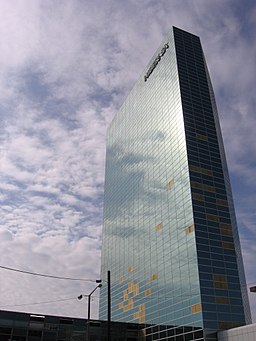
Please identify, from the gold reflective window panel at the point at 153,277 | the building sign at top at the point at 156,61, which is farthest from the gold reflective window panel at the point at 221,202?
the building sign at top at the point at 156,61

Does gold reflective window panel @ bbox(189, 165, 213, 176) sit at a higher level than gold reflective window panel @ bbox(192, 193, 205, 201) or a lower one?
higher

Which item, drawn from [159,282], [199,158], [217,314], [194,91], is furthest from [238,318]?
[194,91]

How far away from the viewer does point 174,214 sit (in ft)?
246

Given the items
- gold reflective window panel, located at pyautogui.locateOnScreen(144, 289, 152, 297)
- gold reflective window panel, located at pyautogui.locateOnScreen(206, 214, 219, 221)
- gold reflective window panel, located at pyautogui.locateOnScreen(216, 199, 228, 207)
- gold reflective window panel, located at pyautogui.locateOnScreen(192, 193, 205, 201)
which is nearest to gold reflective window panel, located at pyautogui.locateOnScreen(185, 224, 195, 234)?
gold reflective window panel, located at pyautogui.locateOnScreen(206, 214, 219, 221)

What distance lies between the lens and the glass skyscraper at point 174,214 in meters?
63.5

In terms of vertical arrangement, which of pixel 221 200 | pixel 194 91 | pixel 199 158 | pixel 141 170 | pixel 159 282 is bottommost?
pixel 159 282

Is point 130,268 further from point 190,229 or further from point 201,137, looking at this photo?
point 201,137

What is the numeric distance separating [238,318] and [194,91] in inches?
1927

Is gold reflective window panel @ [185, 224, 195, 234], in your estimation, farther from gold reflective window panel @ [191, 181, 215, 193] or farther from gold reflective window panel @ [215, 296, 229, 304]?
gold reflective window panel @ [215, 296, 229, 304]

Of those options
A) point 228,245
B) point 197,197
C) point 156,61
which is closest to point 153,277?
point 228,245

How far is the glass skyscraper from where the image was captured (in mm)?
63469

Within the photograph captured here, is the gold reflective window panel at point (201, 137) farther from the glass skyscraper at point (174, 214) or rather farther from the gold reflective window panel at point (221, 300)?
the gold reflective window panel at point (221, 300)

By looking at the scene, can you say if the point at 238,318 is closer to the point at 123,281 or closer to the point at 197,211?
the point at 197,211

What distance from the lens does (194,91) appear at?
8650 centimetres
